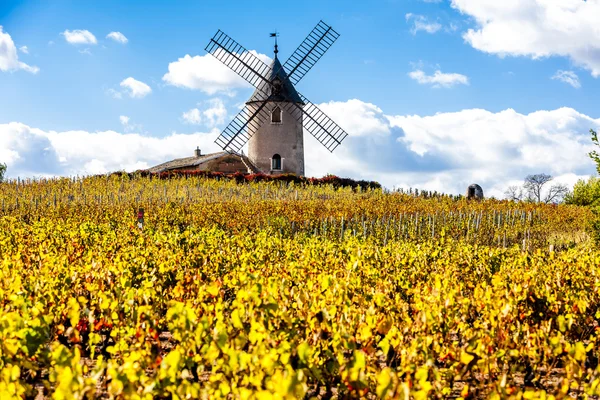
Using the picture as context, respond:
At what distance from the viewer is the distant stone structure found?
33625 millimetres

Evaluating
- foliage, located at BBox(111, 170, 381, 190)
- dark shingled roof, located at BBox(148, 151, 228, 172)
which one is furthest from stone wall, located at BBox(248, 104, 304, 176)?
dark shingled roof, located at BBox(148, 151, 228, 172)

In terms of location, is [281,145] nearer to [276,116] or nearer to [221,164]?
[276,116]

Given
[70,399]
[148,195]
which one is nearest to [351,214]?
[148,195]

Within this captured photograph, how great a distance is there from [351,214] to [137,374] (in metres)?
18.4

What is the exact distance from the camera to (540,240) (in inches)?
859

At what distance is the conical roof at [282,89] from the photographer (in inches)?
1426

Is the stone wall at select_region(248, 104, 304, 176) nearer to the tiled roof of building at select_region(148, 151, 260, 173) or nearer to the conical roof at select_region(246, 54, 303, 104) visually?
the conical roof at select_region(246, 54, 303, 104)

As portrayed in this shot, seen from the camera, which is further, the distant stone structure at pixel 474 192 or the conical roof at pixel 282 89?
the conical roof at pixel 282 89

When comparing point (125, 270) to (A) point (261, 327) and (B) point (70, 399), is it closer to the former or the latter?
(A) point (261, 327)

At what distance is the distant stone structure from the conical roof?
10578 millimetres

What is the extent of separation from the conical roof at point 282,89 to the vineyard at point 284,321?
74.1 ft

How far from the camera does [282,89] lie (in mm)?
36250

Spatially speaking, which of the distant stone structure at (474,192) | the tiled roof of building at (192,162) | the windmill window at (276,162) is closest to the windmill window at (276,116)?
the windmill window at (276,162)

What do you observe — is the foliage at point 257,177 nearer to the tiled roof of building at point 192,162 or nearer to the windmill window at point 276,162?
the windmill window at point 276,162
